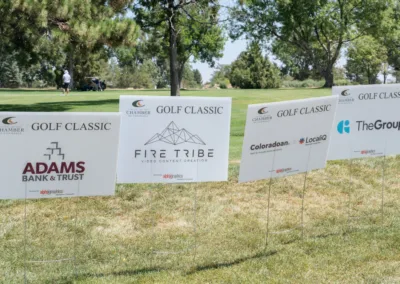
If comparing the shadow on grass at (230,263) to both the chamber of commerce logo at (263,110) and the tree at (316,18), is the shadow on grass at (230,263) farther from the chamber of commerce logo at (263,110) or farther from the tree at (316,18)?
the tree at (316,18)

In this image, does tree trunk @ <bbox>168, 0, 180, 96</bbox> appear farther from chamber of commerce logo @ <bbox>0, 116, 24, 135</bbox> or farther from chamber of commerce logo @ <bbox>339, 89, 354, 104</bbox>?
chamber of commerce logo @ <bbox>0, 116, 24, 135</bbox>

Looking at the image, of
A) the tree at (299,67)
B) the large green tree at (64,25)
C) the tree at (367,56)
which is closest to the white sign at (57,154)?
the large green tree at (64,25)

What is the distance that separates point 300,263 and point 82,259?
231cm

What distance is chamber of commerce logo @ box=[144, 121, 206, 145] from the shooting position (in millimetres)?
5020

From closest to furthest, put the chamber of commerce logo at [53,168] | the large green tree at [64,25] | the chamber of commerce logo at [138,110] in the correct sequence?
the chamber of commerce logo at [53,168], the chamber of commerce logo at [138,110], the large green tree at [64,25]

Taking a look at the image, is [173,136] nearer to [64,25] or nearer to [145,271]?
[145,271]

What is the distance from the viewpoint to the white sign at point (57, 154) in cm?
442

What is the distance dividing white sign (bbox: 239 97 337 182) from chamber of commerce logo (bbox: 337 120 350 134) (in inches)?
14.7

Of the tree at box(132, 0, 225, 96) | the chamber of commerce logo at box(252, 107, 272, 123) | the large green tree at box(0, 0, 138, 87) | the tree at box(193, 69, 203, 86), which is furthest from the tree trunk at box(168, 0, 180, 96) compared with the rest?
the tree at box(193, 69, 203, 86)

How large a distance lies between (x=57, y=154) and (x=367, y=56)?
173 ft

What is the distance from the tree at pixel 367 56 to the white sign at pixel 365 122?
150 feet

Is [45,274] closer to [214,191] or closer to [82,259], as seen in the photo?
[82,259]

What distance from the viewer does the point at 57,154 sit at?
180 inches

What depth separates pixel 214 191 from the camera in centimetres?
791
